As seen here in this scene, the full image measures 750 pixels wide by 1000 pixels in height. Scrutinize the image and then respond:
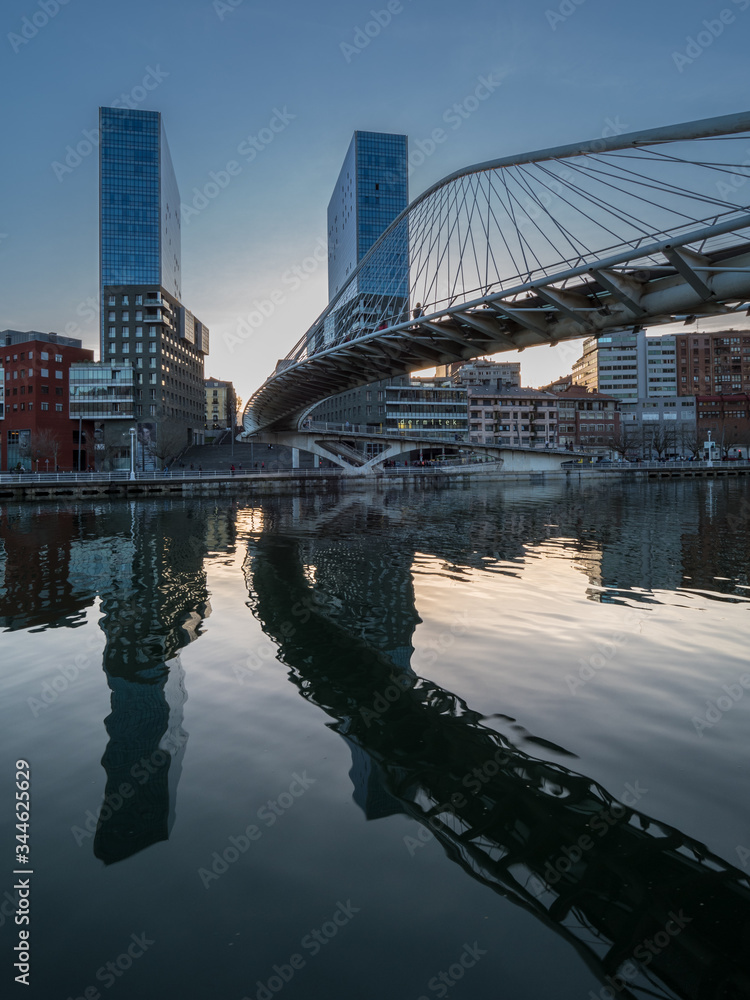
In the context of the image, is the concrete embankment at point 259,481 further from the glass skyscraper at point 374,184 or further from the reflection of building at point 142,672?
the glass skyscraper at point 374,184

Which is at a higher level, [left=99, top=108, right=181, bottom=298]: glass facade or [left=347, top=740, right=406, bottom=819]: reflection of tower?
[left=99, top=108, right=181, bottom=298]: glass facade

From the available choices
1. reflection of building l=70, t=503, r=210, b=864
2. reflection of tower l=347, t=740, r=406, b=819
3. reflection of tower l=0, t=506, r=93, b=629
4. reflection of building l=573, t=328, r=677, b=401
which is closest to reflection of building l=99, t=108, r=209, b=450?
reflection of tower l=0, t=506, r=93, b=629

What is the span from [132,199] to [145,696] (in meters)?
124

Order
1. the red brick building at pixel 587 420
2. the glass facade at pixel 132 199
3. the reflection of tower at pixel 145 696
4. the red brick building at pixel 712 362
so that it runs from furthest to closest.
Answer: the red brick building at pixel 712 362 < the red brick building at pixel 587 420 < the glass facade at pixel 132 199 < the reflection of tower at pixel 145 696

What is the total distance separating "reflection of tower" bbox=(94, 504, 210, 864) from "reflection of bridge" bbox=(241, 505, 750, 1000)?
1.84m

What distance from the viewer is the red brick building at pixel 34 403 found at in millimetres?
89812

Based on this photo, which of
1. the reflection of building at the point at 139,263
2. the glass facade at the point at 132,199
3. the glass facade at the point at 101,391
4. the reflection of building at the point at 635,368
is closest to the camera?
the glass facade at the point at 101,391

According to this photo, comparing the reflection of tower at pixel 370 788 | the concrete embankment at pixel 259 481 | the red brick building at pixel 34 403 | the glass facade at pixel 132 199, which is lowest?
the reflection of tower at pixel 370 788

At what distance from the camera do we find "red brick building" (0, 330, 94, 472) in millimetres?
89812

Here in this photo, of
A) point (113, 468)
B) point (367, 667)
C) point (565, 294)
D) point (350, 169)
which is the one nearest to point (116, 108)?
point (350, 169)

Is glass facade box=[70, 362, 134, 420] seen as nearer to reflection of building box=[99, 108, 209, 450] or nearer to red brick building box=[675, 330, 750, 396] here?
reflection of building box=[99, 108, 209, 450]

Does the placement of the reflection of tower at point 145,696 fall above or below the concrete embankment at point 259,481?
below

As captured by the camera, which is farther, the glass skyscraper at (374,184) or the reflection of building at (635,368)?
the reflection of building at (635,368)

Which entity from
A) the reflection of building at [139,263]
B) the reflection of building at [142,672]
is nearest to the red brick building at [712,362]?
the reflection of building at [139,263]
